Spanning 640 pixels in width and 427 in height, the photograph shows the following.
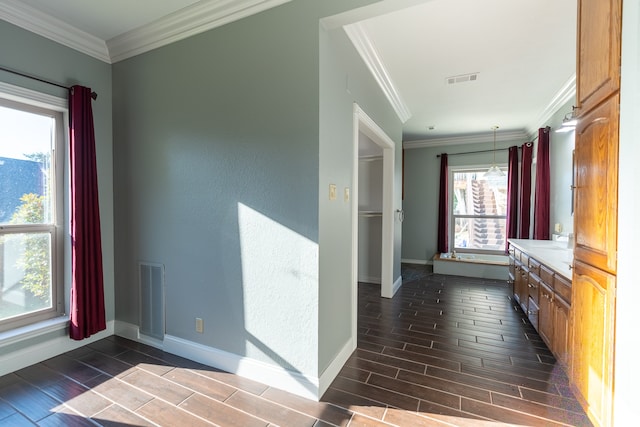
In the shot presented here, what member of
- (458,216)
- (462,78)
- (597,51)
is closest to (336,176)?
(597,51)

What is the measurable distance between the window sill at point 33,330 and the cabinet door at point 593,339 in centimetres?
395

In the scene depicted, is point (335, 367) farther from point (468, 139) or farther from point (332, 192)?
point (468, 139)

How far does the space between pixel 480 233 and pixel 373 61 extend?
16.3 feet

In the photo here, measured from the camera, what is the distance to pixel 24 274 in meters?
2.50

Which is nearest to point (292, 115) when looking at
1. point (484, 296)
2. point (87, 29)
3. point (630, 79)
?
point (630, 79)

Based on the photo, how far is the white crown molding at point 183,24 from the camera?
219 cm

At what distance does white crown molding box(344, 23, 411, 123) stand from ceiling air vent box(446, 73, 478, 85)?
0.65 meters

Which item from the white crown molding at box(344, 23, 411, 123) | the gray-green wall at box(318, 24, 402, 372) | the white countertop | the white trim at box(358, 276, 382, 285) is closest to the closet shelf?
the white trim at box(358, 276, 382, 285)

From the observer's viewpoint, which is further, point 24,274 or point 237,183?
point 24,274

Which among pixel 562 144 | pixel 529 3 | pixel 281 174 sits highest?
pixel 529 3

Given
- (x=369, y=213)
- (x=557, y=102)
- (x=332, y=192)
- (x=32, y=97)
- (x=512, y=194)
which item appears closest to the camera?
(x=332, y=192)

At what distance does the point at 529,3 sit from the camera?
2.24m

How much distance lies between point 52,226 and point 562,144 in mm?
6192

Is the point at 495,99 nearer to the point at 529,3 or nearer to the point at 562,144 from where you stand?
the point at 562,144
